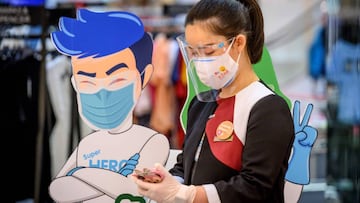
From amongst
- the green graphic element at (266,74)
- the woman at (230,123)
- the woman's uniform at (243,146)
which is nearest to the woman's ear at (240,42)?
the woman at (230,123)

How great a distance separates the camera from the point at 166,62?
376cm

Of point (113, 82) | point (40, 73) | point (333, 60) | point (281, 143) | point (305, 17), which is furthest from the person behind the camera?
point (305, 17)

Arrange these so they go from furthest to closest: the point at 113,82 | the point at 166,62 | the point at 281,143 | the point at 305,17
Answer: the point at 305,17, the point at 166,62, the point at 113,82, the point at 281,143

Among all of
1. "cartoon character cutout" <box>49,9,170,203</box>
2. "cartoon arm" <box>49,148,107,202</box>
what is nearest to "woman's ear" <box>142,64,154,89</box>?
"cartoon character cutout" <box>49,9,170,203</box>

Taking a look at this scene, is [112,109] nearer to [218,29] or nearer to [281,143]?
[218,29]

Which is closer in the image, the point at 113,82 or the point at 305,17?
the point at 113,82

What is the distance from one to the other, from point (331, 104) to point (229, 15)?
228 cm

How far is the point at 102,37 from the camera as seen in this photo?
61.6 inches

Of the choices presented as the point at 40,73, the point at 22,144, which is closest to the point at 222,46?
the point at 40,73

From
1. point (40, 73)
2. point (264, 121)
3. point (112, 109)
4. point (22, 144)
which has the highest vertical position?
point (264, 121)

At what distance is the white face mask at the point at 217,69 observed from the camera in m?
1.34

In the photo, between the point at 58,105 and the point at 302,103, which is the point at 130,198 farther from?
the point at 58,105

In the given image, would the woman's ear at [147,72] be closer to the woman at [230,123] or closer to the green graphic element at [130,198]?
the woman at [230,123]

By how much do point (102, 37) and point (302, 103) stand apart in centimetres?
65
